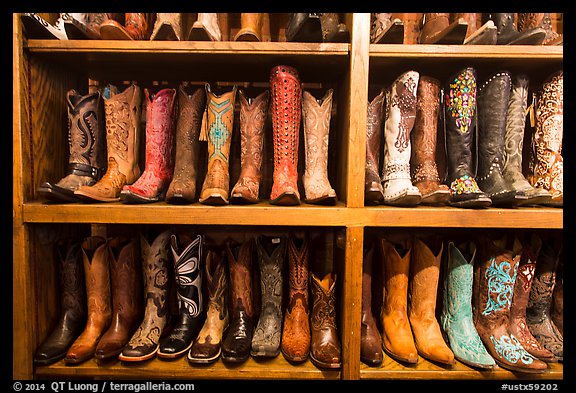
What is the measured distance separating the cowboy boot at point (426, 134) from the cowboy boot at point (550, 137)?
0.44m

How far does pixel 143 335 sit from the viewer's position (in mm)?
1343

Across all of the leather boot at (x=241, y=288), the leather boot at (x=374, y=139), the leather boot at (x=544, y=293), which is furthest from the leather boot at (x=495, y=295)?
the leather boot at (x=241, y=288)

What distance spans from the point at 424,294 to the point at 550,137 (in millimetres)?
855

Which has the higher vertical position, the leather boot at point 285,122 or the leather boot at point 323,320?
the leather boot at point 285,122

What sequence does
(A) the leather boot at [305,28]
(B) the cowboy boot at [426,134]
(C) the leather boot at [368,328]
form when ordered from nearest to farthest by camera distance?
1. (A) the leather boot at [305,28]
2. (C) the leather boot at [368,328]
3. (B) the cowboy boot at [426,134]

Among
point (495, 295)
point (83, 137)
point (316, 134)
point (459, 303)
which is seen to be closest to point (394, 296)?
point (459, 303)

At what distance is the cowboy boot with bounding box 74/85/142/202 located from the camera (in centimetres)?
140

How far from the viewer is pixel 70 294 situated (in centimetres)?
141

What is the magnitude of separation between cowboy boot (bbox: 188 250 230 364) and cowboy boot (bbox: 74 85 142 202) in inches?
19.3

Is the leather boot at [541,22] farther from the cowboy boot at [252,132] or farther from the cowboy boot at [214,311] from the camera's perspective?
the cowboy boot at [214,311]

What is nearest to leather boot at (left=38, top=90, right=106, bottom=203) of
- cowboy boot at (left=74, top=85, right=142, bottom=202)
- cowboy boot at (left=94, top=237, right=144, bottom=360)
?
cowboy boot at (left=74, top=85, right=142, bottom=202)

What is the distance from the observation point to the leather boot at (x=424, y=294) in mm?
1358

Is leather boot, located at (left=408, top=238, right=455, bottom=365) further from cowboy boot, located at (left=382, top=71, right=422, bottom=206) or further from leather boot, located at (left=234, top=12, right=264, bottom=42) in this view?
leather boot, located at (left=234, top=12, right=264, bottom=42)
